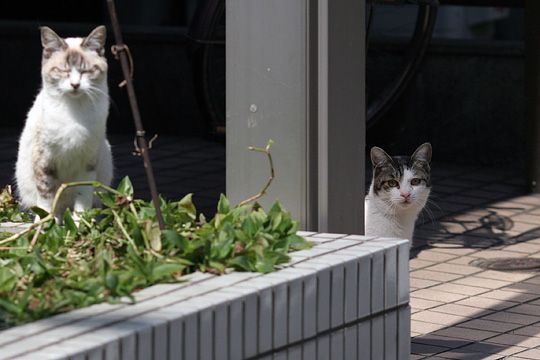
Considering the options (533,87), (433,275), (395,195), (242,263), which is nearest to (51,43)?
(242,263)

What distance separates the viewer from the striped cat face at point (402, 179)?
20.6 ft

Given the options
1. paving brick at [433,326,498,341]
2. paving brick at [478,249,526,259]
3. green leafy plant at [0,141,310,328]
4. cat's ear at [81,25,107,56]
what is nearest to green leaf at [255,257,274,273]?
green leafy plant at [0,141,310,328]

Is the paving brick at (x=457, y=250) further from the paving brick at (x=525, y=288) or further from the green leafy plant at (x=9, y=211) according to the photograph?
the green leafy plant at (x=9, y=211)

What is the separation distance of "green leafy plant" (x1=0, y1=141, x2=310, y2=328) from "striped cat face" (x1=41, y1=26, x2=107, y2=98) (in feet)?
2.66

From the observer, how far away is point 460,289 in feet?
19.6

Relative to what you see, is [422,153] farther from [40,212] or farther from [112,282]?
[112,282]

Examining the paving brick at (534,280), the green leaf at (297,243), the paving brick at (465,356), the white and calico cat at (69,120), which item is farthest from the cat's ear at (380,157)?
the green leaf at (297,243)

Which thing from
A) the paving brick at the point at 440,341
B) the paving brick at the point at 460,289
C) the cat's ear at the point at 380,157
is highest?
the cat's ear at the point at 380,157

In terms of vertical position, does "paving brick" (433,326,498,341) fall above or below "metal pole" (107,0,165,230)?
below

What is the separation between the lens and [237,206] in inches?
161

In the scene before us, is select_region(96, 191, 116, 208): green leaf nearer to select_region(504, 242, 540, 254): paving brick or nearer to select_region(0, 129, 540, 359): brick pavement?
select_region(0, 129, 540, 359): brick pavement

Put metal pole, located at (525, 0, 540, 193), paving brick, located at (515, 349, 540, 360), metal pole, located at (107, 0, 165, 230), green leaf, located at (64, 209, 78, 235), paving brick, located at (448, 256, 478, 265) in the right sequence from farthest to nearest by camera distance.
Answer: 1. metal pole, located at (525, 0, 540, 193)
2. paving brick, located at (448, 256, 478, 265)
3. paving brick, located at (515, 349, 540, 360)
4. green leaf, located at (64, 209, 78, 235)
5. metal pole, located at (107, 0, 165, 230)

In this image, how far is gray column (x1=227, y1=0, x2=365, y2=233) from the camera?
13.3 ft

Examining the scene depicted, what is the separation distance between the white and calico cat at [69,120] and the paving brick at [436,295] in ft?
5.77
